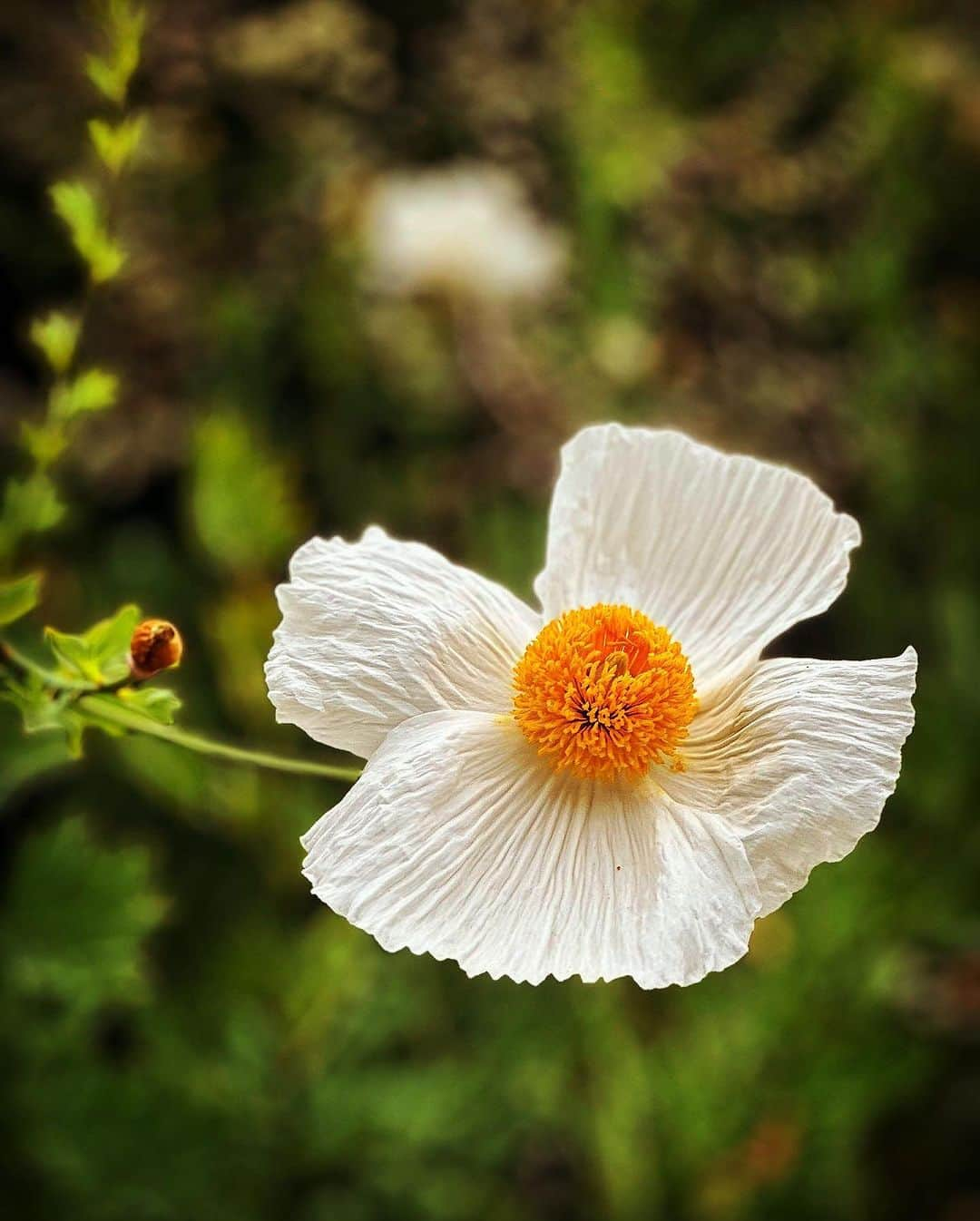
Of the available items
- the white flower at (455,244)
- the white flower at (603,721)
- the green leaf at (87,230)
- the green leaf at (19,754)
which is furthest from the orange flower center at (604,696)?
the white flower at (455,244)

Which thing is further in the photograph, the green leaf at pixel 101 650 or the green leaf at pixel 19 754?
the green leaf at pixel 19 754

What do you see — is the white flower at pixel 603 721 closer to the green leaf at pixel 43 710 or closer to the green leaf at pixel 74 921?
the green leaf at pixel 43 710

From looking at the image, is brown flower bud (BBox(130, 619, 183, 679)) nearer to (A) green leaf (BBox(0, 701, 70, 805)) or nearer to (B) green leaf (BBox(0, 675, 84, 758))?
(B) green leaf (BBox(0, 675, 84, 758))

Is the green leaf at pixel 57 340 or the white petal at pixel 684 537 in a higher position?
the green leaf at pixel 57 340

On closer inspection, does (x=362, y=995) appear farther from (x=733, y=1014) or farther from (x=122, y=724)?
(x=122, y=724)

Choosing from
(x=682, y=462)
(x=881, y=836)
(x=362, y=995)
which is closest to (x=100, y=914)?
(x=362, y=995)
